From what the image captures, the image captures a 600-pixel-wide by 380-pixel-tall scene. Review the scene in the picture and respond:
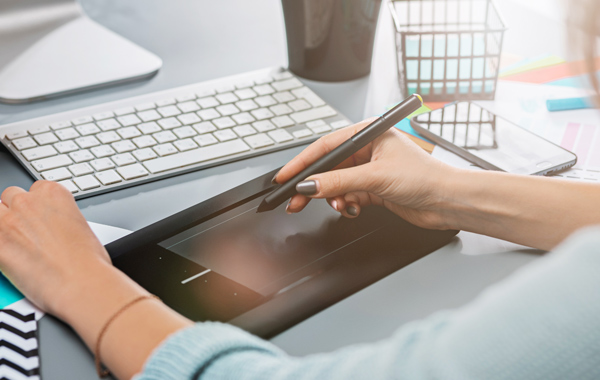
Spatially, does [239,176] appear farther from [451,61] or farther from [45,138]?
[451,61]

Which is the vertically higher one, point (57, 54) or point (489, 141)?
point (57, 54)

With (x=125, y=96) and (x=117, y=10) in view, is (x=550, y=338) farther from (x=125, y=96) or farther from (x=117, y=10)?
(x=117, y=10)

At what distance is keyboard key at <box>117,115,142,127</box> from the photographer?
0.74 m

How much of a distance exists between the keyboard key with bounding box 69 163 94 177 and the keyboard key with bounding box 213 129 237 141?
0.16 meters

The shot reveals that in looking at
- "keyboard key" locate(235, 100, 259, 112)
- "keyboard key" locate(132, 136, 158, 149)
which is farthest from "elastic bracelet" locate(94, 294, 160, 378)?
"keyboard key" locate(235, 100, 259, 112)

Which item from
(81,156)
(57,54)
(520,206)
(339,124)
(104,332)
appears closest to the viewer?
(104,332)

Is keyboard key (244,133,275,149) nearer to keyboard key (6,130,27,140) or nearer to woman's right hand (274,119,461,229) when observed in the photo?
woman's right hand (274,119,461,229)

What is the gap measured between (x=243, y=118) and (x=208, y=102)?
6 cm

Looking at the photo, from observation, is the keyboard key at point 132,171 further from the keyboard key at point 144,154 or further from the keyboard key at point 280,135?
the keyboard key at point 280,135

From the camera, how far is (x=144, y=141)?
0.71 meters

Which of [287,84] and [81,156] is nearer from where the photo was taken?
[81,156]

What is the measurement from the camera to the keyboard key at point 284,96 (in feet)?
2.67

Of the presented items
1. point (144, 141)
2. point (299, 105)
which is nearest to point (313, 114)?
point (299, 105)

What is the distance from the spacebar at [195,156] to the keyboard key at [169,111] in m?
0.09
